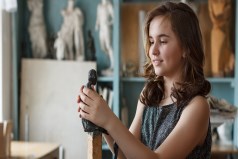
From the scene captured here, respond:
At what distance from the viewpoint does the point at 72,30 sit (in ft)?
9.01

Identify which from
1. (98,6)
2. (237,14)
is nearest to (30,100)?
(98,6)

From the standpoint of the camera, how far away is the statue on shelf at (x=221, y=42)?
98.2 inches

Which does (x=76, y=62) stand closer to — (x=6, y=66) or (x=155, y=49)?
(x=6, y=66)

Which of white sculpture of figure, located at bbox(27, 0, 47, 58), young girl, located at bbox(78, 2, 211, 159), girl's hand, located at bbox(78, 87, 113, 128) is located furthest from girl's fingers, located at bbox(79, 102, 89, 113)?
white sculpture of figure, located at bbox(27, 0, 47, 58)

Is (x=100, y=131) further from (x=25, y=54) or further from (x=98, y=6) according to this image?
(x=25, y=54)

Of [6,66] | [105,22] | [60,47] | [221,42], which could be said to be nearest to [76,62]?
[60,47]

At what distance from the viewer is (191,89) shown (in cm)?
87

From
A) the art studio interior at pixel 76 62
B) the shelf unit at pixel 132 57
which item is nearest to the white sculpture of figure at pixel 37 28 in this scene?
the art studio interior at pixel 76 62

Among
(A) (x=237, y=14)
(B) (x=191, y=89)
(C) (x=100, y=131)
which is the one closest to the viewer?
(C) (x=100, y=131)

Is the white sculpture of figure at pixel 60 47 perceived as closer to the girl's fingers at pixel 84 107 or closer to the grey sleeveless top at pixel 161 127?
the grey sleeveless top at pixel 161 127

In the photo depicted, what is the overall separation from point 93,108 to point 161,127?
0.89 ft

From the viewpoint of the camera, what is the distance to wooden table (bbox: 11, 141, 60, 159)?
6.56 feet

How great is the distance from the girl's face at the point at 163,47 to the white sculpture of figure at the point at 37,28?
2.05 meters

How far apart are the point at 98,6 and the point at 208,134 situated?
1960mm
